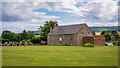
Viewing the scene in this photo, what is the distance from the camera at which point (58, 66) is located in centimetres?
Result: 871

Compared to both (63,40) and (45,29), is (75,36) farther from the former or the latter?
(45,29)

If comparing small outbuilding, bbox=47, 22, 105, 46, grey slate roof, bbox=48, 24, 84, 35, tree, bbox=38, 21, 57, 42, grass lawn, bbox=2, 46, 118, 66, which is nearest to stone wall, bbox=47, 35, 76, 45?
small outbuilding, bbox=47, 22, 105, 46

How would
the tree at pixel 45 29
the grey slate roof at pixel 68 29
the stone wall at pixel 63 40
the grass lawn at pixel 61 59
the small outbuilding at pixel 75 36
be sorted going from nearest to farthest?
1. the grass lawn at pixel 61 59
2. the small outbuilding at pixel 75 36
3. the stone wall at pixel 63 40
4. the grey slate roof at pixel 68 29
5. the tree at pixel 45 29

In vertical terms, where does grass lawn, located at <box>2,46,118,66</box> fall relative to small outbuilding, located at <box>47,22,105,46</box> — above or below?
below

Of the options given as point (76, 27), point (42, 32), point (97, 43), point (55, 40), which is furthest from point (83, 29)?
point (42, 32)

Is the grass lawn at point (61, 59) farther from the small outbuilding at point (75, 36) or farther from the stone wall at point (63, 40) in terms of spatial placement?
the stone wall at point (63, 40)

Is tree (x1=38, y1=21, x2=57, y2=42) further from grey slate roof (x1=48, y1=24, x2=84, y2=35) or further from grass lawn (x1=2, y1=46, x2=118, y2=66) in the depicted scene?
grass lawn (x1=2, y1=46, x2=118, y2=66)

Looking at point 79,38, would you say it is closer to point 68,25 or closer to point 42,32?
point 68,25

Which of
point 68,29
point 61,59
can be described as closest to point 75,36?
point 68,29

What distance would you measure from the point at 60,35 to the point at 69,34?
3.33m

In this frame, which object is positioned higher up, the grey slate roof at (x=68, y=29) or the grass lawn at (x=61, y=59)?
the grey slate roof at (x=68, y=29)

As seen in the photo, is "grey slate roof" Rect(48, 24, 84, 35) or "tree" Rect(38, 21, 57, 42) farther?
"tree" Rect(38, 21, 57, 42)

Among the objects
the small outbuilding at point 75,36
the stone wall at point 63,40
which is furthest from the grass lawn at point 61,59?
the stone wall at point 63,40

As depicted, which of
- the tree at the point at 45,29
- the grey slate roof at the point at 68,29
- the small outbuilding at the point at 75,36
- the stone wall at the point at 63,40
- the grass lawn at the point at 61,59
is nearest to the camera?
the grass lawn at the point at 61,59
